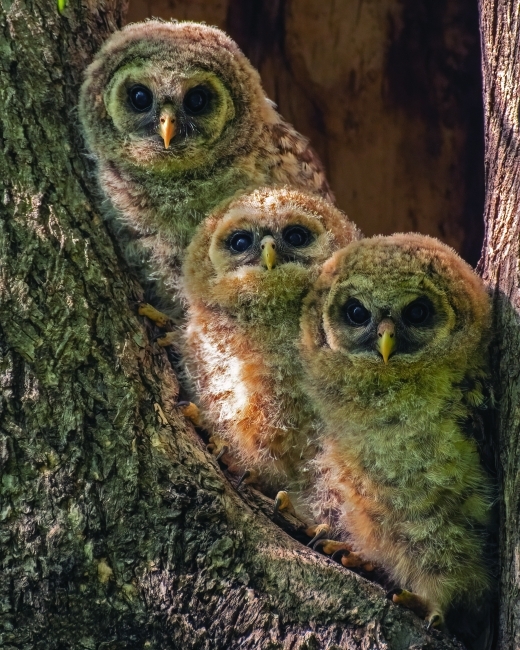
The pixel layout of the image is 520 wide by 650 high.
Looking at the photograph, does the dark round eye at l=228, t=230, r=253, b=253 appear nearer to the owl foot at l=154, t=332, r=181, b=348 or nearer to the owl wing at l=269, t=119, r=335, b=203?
the owl foot at l=154, t=332, r=181, b=348

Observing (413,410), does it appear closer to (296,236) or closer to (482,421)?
(482,421)

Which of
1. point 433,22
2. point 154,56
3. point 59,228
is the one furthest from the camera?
point 433,22

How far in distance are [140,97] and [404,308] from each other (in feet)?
4.19

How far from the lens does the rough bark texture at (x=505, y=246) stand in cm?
210

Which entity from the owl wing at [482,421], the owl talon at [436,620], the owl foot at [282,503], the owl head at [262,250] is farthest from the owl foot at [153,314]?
the owl talon at [436,620]

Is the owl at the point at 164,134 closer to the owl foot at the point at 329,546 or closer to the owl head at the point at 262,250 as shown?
the owl head at the point at 262,250

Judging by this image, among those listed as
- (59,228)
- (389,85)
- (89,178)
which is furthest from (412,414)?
(389,85)

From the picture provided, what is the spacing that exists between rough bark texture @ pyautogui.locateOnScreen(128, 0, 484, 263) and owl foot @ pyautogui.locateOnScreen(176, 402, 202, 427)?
5.35 feet

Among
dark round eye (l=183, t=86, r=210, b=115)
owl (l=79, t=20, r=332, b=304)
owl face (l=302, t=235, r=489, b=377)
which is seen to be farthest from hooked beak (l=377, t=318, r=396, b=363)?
dark round eye (l=183, t=86, r=210, b=115)

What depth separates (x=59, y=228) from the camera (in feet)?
8.26

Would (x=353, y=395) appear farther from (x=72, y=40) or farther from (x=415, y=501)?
(x=72, y=40)

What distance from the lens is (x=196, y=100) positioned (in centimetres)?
315

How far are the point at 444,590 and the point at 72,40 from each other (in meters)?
2.00

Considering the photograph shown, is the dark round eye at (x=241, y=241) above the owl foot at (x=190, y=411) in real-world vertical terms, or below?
above
